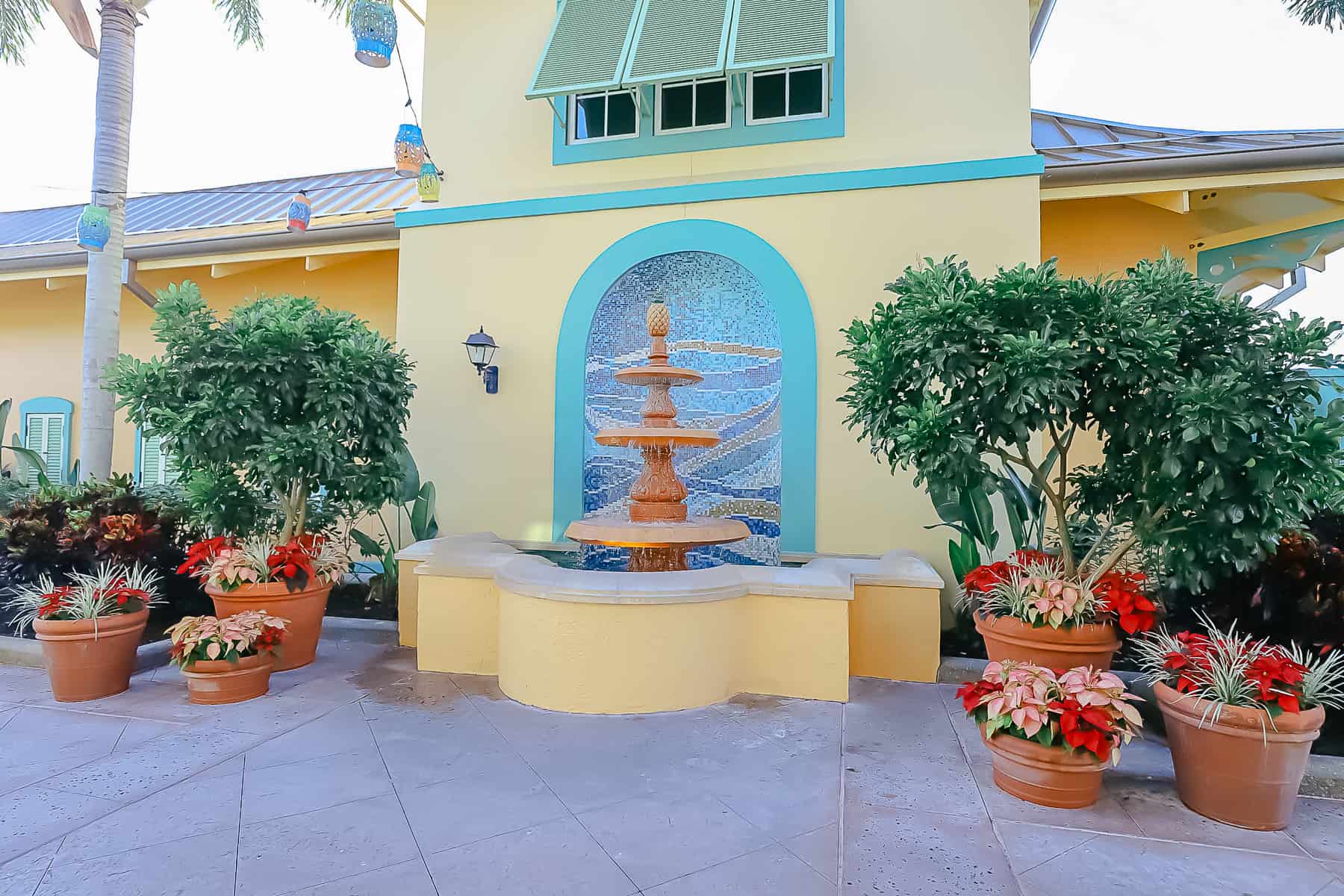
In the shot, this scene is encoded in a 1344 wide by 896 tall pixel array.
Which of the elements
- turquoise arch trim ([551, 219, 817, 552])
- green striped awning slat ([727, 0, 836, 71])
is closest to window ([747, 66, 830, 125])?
green striped awning slat ([727, 0, 836, 71])

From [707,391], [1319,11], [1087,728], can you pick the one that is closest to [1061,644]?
[1087,728]

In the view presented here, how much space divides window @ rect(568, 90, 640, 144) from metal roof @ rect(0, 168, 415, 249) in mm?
2696

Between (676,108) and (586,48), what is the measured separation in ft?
3.52

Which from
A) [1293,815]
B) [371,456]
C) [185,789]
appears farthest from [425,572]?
[1293,815]

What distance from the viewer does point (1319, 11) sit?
7.91m

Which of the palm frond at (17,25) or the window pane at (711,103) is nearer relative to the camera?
the window pane at (711,103)

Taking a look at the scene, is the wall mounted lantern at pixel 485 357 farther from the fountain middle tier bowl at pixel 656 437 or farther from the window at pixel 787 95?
the window at pixel 787 95

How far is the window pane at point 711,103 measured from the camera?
7.16 metres

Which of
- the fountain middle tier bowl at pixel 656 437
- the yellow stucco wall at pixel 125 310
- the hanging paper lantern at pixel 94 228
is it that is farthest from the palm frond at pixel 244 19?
the fountain middle tier bowl at pixel 656 437

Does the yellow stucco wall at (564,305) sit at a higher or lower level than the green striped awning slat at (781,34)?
lower

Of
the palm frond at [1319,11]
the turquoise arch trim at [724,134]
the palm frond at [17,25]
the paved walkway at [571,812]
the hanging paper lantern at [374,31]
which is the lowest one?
A: the paved walkway at [571,812]

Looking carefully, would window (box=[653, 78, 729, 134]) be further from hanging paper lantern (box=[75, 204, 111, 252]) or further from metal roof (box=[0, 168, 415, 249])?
hanging paper lantern (box=[75, 204, 111, 252])

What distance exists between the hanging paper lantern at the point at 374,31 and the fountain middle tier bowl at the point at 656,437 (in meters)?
4.07

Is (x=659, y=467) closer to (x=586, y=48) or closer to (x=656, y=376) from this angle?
(x=656, y=376)
